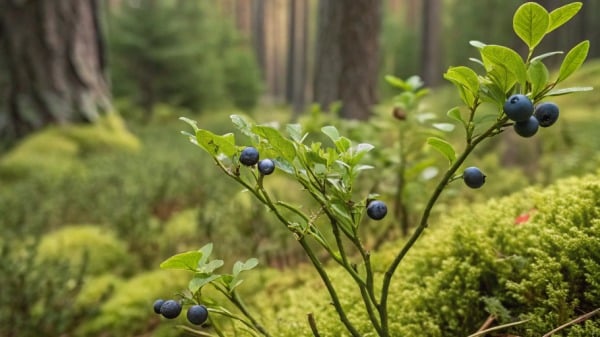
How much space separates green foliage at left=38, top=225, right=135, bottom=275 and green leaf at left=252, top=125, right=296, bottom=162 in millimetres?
2563

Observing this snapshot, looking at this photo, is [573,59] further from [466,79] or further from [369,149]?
[369,149]

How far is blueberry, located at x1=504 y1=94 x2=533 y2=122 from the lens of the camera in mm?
859

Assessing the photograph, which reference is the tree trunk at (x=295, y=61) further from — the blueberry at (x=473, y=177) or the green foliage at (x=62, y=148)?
the blueberry at (x=473, y=177)

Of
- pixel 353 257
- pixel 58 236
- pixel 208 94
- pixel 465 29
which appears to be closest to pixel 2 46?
pixel 58 236

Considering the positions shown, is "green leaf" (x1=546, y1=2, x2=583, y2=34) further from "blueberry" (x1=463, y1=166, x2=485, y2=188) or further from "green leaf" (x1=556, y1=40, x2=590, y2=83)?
"blueberry" (x1=463, y1=166, x2=485, y2=188)

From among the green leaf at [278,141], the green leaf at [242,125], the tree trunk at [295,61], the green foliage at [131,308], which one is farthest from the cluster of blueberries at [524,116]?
the tree trunk at [295,61]

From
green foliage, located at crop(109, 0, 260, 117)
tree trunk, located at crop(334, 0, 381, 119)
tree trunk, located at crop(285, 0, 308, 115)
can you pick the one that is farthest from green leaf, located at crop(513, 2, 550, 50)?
tree trunk, located at crop(285, 0, 308, 115)

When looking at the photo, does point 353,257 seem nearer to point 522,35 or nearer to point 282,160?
point 282,160

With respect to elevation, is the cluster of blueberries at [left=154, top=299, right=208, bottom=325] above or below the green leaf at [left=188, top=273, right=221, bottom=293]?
below

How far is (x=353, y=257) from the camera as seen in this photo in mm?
2467

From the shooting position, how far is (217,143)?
108cm

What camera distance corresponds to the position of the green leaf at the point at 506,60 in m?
0.94

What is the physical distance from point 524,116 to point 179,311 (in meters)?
0.80

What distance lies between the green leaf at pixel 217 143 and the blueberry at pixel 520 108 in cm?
55
